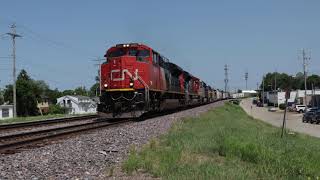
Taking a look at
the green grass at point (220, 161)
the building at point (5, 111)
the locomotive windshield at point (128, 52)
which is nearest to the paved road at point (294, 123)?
the locomotive windshield at point (128, 52)

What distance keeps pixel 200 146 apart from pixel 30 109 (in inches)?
3993

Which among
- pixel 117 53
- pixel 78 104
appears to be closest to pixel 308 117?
pixel 117 53

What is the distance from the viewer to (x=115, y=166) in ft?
35.1

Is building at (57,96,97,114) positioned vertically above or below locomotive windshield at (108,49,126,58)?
below

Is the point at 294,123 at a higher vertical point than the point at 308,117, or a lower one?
lower

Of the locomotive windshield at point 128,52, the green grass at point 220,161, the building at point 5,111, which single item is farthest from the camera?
the building at point 5,111

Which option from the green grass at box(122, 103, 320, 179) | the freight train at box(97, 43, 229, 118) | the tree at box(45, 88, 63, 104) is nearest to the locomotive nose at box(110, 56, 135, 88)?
the freight train at box(97, 43, 229, 118)

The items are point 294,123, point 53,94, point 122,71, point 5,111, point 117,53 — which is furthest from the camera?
point 53,94

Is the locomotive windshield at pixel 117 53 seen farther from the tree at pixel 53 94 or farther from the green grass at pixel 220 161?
the tree at pixel 53 94

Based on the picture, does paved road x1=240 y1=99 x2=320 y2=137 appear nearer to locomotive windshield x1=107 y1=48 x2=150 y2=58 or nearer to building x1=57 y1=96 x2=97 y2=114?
locomotive windshield x1=107 y1=48 x2=150 y2=58

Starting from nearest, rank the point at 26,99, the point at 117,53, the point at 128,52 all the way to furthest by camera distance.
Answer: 1. the point at 128,52
2. the point at 117,53
3. the point at 26,99

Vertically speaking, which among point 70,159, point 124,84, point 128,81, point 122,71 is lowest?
point 70,159

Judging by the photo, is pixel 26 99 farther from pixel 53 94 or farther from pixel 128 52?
pixel 128 52

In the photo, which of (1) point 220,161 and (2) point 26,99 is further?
(2) point 26,99
